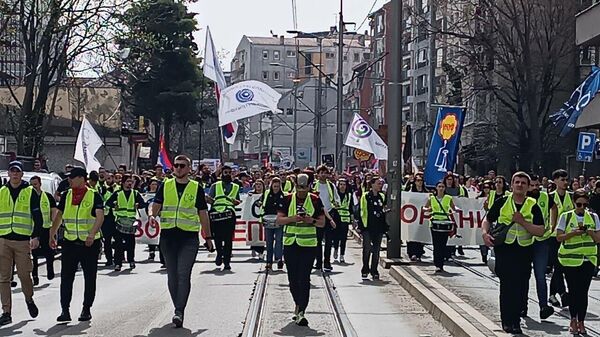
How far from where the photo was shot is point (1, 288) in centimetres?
1241

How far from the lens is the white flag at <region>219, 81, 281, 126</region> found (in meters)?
29.2

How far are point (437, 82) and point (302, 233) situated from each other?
66.6m

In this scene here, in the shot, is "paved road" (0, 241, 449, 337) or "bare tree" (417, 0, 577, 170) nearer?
"paved road" (0, 241, 449, 337)

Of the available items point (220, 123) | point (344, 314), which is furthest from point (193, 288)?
point (220, 123)

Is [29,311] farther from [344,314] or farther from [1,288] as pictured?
[344,314]

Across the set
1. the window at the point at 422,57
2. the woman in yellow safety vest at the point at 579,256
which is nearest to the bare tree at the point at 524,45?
the woman in yellow safety vest at the point at 579,256

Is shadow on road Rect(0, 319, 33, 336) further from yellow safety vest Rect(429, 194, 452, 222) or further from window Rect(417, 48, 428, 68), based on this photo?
window Rect(417, 48, 428, 68)

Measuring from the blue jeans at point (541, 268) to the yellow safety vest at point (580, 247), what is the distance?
44.3 inches

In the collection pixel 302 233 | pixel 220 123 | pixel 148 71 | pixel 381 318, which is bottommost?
pixel 381 318

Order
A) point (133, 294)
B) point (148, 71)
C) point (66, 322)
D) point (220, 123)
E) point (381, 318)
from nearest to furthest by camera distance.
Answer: point (66, 322), point (381, 318), point (133, 294), point (220, 123), point (148, 71)

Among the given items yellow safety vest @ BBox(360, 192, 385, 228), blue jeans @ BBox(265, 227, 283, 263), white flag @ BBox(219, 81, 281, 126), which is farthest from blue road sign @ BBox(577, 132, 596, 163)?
Answer: blue jeans @ BBox(265, 227, 283, 263)

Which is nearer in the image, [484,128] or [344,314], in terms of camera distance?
[344,314]

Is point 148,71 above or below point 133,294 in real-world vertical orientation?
above

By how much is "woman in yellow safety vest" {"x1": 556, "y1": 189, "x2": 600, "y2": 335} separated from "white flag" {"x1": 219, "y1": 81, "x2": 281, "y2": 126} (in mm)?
17706
